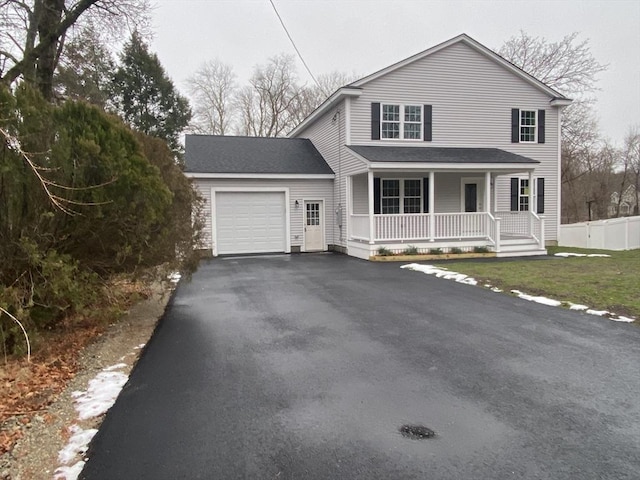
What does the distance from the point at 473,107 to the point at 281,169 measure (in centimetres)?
766

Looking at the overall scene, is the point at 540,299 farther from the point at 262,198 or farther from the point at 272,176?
the point at 262,198

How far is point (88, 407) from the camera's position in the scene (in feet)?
11.2

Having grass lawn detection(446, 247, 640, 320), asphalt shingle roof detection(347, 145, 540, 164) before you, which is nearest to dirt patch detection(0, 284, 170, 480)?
grass lawn detection(446, 247, 640, 320)

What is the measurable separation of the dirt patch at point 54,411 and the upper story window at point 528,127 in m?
16.4

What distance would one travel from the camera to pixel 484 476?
2.46m

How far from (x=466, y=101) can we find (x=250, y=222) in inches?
367

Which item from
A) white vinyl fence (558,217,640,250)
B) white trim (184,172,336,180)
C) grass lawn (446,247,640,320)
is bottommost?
grass lawn (446,247,640,320)

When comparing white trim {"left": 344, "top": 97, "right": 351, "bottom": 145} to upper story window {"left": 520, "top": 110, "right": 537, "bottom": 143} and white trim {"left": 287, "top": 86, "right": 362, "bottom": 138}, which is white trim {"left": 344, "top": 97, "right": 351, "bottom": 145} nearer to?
white trim {"left": 287, "top": 86, "right": 362, "bottom": 138}

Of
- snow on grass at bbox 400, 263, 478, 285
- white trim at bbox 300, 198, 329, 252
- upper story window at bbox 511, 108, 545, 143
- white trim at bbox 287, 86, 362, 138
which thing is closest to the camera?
snow on grass at bbox 400, 263, 478, 285

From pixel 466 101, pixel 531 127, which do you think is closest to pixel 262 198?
pixel 466 101

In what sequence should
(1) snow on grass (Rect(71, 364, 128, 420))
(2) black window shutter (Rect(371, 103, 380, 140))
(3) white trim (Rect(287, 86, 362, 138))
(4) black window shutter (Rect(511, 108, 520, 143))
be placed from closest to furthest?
1. (1) snow on grass (Rect(71, 364, 128, 420))
2. (3) white trim (Rect(287, 86, 362, 138))
3. (2) black window shutter (Rect(371, 103, 380, 140))
4. (4) black window shutter (Rect(511, 108, 520, 143))

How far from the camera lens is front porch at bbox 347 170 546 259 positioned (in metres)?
14.0

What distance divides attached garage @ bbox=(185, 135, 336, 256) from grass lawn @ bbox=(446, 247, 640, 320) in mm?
6206

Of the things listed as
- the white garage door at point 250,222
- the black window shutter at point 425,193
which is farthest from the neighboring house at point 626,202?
the white garage door at point 250,222
